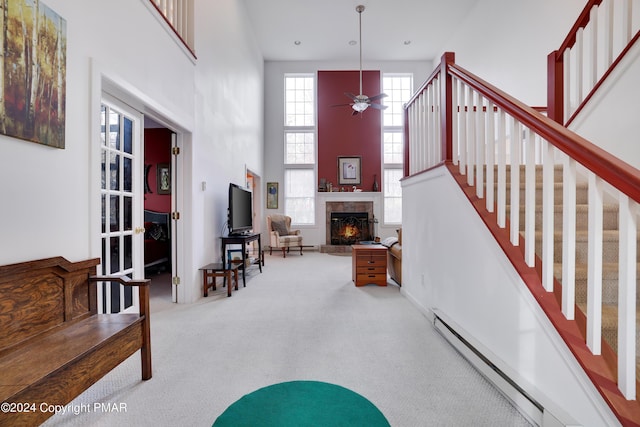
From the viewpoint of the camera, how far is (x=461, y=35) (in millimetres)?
7133

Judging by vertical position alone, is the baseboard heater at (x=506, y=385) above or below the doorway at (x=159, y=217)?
below

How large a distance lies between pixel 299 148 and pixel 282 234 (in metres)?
2.60

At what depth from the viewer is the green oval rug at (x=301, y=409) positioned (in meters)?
1.49

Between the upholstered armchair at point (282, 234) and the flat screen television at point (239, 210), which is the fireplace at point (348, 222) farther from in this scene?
the flat screen television at point (239, 210)

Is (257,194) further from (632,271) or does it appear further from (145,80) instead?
(632,271)

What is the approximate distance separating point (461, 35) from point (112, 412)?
8730mm

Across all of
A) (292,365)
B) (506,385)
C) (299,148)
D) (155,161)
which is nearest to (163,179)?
(155,161)

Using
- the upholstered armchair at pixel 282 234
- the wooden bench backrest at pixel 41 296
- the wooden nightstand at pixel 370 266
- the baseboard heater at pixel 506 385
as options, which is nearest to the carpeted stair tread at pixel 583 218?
the baseboard heater at pixel 506 385

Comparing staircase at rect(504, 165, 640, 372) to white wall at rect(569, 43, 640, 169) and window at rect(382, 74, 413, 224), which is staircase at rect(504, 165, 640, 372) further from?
window at rect(382, 74, 413, 224)

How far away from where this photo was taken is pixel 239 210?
4.77 meters

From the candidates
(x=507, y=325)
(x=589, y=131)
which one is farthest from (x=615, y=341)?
(x=589, y=131)

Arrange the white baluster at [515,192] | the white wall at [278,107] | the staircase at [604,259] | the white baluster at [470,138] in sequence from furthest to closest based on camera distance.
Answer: the white wall at [278,107]
the white baluster at [470,138]
the white baluster at [515,192]
the staircase at [604,259]

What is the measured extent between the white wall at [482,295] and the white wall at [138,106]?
2556mm

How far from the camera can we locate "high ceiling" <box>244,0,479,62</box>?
6363 mm
